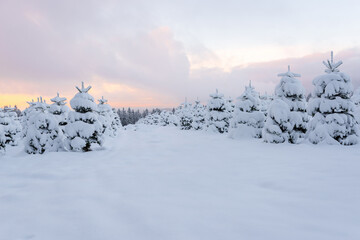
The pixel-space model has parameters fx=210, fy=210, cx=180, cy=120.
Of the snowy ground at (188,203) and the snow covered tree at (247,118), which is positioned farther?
the snow covered tree at (247,118)

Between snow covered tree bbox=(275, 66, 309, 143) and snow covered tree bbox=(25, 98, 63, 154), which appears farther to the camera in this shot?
snow covered tree bbox=(275, 66, 309, 143)

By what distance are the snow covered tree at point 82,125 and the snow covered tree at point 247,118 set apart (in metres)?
12.6

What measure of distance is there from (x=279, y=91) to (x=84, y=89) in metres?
15.0

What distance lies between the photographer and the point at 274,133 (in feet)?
50.6

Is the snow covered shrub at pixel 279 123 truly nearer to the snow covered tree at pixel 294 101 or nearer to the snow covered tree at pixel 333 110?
the snow covered tree at pixel 294 101

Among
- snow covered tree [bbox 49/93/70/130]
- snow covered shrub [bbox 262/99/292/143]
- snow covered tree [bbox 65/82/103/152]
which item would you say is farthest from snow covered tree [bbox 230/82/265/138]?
snow covered tree [bbox 49/93/70/130]

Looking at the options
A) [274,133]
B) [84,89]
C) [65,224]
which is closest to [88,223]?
[65,224]

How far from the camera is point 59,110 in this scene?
17.8m

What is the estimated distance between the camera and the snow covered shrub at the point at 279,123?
1511 cm

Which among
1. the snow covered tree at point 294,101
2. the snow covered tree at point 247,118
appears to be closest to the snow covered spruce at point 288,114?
the snow covered tree at point 294,101

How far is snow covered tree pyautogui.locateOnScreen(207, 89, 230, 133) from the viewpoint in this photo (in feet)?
89.4

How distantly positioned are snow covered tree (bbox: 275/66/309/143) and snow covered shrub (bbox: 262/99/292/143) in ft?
1.42

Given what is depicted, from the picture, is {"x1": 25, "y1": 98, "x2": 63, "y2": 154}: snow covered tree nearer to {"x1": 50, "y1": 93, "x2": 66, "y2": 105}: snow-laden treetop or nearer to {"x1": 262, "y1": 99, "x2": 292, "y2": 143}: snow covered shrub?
{"x1": 50, "y1": 93, "x2": 66, "y2": 105}: snow-laden treetop

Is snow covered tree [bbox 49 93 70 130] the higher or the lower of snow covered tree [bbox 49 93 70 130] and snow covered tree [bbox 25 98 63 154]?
the higher
